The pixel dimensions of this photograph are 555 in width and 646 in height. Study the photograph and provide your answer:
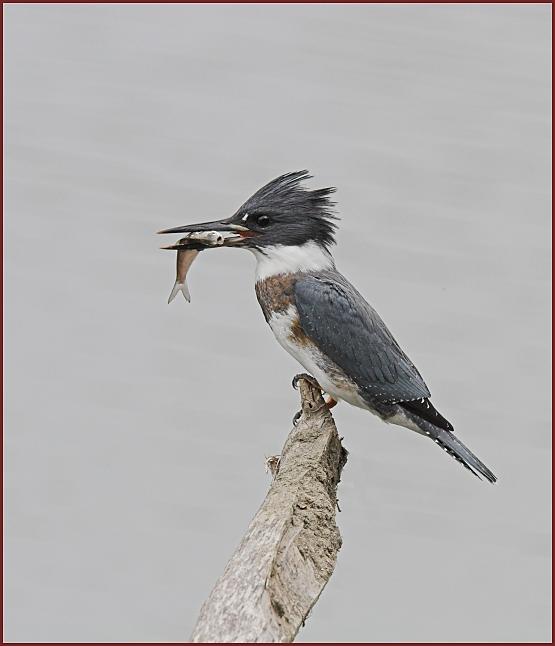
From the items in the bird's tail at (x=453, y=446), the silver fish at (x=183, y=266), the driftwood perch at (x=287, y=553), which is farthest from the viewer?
the silver fish at (x=183, y=266)

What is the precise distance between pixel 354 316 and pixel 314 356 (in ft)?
0.55

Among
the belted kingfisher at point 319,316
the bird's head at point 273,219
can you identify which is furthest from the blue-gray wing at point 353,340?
the bird's head at point 273,219

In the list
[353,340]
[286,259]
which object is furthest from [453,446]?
[286,259]

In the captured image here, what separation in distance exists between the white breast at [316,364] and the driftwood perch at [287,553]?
0.14 m

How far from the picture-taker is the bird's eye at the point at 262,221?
3.03 m

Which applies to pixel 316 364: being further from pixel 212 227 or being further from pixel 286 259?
pixel 212 227

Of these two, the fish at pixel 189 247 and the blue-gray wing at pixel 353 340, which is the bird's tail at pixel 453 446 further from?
the fish at pixel 189 247

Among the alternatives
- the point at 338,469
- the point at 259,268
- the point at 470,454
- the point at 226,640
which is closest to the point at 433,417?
the point at 470,454

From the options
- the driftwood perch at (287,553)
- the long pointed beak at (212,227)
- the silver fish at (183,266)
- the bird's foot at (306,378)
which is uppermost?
the long pointed beak at (212,227)

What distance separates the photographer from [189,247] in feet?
10.0

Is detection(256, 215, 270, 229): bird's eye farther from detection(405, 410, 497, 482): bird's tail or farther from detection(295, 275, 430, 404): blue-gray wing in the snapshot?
detection(405, 410, 497, 482): bird's tail

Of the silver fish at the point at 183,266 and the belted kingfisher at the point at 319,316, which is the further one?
the silver fish at the point at 183,266

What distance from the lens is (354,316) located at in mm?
3020

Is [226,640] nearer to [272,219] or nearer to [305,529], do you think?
[305,529]
